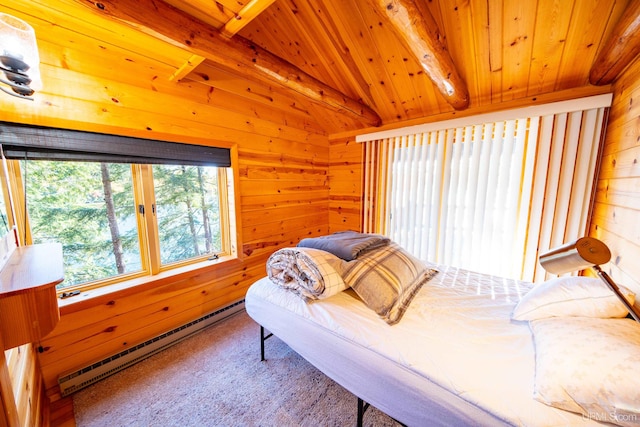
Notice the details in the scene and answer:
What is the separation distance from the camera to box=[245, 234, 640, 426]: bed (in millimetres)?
730

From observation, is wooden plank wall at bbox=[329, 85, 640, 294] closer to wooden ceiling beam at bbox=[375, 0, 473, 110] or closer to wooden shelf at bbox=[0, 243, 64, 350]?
wooden ceiling beam at bbox=[375, 0, 473, 110]

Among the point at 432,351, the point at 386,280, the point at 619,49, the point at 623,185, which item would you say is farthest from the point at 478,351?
the point at 619,49

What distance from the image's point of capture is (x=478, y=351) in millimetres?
983

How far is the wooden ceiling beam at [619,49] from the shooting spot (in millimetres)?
1165

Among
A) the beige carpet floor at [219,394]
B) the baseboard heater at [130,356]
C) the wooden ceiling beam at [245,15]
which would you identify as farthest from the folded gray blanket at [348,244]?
the wooden ceiling beam at [245,15]

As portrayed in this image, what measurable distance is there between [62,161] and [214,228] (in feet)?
3.84

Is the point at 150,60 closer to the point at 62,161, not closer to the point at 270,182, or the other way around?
the point at 62,161

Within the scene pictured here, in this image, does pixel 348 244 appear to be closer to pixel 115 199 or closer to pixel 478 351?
pixel 478 351

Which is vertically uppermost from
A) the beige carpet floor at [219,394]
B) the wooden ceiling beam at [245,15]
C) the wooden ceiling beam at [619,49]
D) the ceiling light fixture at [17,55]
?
the wooden ceiling beam at [245,15]

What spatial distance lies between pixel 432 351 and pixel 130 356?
2.13 meters

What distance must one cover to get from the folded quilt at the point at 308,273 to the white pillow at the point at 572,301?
3.24 feet

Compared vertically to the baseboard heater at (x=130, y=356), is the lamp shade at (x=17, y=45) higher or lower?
higher

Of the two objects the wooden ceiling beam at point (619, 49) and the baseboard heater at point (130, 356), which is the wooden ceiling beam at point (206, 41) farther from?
the baseboard heater at point (130, 356)

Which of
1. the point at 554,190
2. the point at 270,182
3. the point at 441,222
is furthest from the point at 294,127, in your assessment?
the point at 554,190
